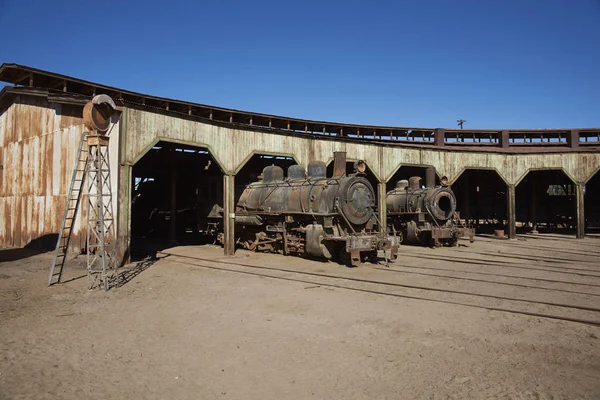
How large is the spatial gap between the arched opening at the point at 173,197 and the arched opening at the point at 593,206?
1128 inches

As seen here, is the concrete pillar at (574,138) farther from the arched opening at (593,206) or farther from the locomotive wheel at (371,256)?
the locomotive wheel at (371,256)

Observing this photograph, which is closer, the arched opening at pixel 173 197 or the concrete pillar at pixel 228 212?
the concrete pillar at pixel 228 212

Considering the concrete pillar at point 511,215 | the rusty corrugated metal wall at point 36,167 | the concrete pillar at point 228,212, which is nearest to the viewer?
the rusty corrugated metal wall at point 36,167

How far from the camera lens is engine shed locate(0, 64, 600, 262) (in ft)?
45.1

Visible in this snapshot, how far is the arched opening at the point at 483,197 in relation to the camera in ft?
97.3

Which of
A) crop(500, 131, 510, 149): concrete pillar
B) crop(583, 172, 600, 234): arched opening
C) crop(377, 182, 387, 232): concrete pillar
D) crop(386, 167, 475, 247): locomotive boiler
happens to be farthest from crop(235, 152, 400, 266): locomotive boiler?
crop(583, 172, 600, 234): arched opening

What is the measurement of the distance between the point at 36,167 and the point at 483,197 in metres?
33.9

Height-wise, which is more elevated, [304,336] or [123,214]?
[123,214]

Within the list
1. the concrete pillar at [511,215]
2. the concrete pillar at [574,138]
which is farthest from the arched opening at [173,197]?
the concrete pillar at [574,138]

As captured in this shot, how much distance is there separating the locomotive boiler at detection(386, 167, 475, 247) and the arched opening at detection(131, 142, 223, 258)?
9230 millimetres

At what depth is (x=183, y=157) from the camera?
20.2m

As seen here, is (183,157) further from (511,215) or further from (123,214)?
(511,215)

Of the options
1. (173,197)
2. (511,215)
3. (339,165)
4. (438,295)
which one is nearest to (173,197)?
(173,197)

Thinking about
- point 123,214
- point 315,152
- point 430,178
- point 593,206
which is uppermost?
point 315,152
